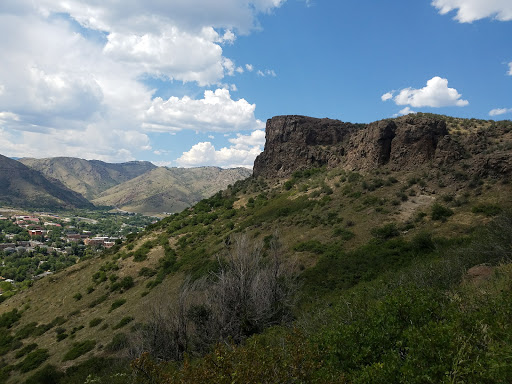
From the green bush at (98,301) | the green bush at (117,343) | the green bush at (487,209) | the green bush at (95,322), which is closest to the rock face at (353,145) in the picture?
the green bush at (487,209)

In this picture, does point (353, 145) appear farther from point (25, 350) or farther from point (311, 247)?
point (25, 350)

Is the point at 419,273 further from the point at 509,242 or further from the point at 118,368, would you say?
the point at 118,368

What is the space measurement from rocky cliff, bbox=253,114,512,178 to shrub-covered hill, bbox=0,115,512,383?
5.88 ft

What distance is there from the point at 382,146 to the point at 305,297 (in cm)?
2718

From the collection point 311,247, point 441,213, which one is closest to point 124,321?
point 311,247

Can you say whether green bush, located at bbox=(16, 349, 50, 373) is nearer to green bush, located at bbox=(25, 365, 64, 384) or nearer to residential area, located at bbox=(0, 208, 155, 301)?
green bush, located at bbox=(25, 365, 64, 384)

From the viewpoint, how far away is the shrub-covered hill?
5812 millimetres

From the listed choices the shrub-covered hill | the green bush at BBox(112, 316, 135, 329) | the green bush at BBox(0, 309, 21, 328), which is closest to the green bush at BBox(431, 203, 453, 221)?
the shrub-covered hill

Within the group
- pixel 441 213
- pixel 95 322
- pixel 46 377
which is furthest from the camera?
pixel 95 322

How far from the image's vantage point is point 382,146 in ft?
128

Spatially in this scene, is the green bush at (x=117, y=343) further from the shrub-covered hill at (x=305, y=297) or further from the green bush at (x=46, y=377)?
the green bush at (x=46, y=377)

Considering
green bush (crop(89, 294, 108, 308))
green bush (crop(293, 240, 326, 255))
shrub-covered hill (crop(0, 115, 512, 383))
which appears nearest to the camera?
shrub-covered hill (crop(0, 115, 512, 383))

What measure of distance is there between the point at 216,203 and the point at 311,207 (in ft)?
91.2

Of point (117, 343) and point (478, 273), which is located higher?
point (478, 273)
